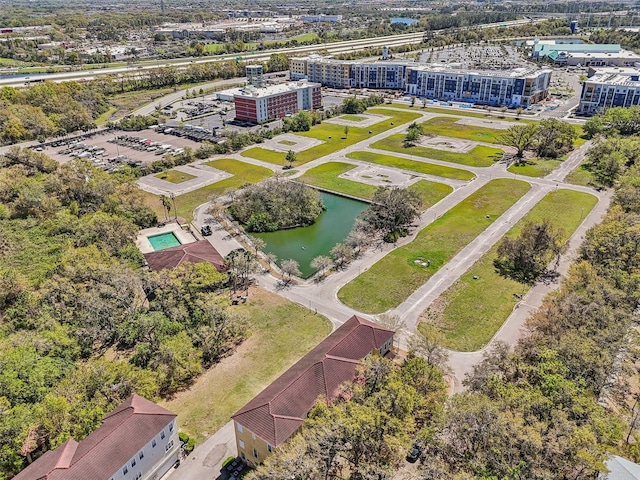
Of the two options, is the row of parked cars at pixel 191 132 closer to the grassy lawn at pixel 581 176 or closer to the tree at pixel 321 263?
the tree at pixel 321 263

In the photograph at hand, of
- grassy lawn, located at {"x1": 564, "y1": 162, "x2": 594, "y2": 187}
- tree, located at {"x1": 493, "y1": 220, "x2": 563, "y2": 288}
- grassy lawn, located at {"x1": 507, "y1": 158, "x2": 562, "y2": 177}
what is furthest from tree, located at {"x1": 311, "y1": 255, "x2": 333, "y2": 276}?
grassy lawn, located at {"x1": 564, "y1": 162, "x2": 594, "y2": 187}

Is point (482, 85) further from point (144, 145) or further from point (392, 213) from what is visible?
point (144, 145)

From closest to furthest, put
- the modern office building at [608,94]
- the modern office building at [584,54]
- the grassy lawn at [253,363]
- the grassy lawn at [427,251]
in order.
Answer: the grassy lawn at [253,363], the grassy lawn at [427,251], the modern office building at [608,94], the modern office building at [584,54]

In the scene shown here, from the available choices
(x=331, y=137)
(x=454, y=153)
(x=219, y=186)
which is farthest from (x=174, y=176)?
(x=454, y=153)

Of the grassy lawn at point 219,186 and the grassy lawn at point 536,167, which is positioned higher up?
the grassy lawn at point 536,167

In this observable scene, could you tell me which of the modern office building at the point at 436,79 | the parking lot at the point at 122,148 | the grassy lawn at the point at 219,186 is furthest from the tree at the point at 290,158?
the modern office building at the point at 436,79

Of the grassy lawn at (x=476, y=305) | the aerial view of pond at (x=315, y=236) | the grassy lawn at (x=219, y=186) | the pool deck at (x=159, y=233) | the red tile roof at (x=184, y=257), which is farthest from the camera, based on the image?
the grassy lawn at (x=219, y=186)
